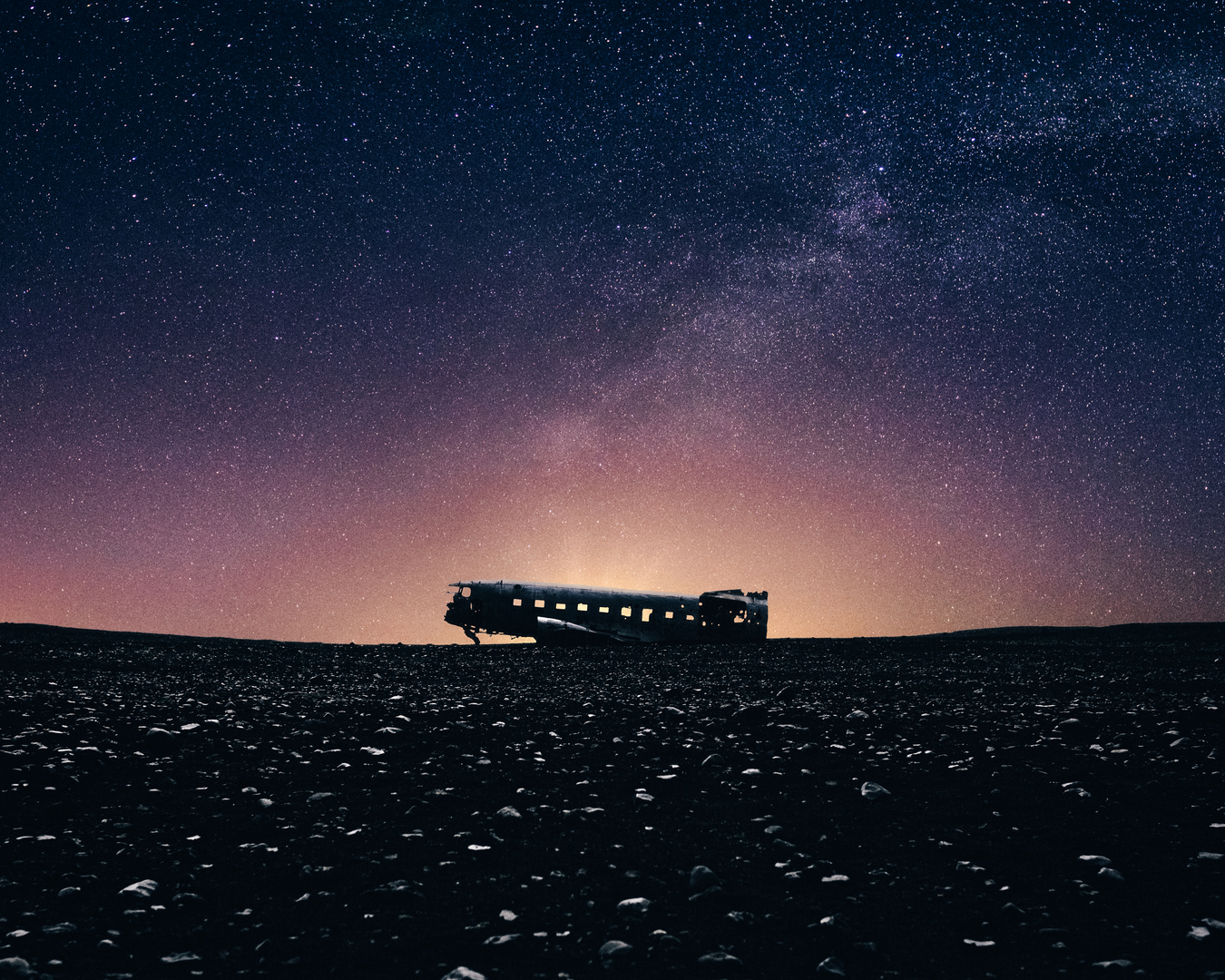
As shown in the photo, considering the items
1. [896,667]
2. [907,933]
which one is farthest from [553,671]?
[907,933]

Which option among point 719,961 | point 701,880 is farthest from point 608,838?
point 719,961

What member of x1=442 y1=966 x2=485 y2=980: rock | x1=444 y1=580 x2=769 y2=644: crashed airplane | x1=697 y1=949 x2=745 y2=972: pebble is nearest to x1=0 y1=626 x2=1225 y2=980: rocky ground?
x1=697 y1=949 x2=745 y2=972: pebble

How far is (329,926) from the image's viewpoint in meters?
4.18

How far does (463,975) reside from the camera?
356cm

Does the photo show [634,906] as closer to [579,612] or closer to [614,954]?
[614,954]

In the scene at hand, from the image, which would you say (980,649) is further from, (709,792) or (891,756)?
(709,792)

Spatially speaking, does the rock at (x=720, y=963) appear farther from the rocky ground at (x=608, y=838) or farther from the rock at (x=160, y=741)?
the rock at (x=160, y=741)

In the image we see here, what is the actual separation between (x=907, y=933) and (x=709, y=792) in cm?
287

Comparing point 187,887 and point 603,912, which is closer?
point 603,912

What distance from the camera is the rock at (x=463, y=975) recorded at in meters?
3.54

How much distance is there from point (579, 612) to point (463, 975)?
39.0 meters

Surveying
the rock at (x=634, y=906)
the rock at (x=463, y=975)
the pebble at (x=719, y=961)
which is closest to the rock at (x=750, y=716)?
the rock at (x=634, y=906)

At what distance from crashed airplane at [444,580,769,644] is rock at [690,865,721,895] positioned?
118ft

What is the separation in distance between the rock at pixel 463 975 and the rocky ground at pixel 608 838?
0.52 feet
